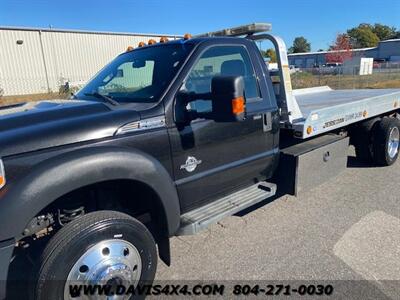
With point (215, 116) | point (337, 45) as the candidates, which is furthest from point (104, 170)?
point (337, 45)

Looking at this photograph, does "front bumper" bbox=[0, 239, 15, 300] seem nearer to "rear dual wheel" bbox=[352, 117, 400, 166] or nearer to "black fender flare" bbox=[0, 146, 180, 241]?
"black fender flare" bbox=[0, 146, 180, 241]

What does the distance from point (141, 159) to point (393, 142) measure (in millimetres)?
5020

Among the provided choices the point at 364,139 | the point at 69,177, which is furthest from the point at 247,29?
the point at 364,139

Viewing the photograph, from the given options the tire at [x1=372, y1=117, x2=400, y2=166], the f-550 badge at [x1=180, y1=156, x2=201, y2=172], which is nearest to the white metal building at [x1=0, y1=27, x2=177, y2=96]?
the tire at [x1=372, y1=117, x2=400, y2=166]

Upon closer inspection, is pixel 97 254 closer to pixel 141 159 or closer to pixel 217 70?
pixel 141 159

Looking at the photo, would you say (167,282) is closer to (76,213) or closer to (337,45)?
(76,213)

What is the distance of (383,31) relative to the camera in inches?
4252

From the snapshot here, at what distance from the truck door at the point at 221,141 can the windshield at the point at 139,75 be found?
17 centimetres

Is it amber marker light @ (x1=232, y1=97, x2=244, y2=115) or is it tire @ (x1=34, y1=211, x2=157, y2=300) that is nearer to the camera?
tire @ (x1=34, y1=211, x2=157, y2=300)

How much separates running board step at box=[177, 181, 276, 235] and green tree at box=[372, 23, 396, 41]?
12140 cm

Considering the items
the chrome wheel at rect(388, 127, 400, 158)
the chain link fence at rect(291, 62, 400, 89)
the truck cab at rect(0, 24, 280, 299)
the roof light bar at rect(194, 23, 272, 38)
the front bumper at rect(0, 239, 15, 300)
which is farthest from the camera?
the chain link fence at rect(291, 62, 400, 89)

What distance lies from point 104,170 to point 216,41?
1.64m

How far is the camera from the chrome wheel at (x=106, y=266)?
232cm

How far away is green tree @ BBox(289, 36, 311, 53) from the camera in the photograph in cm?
11812
